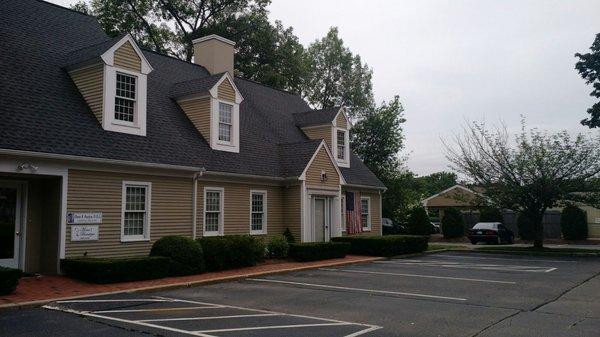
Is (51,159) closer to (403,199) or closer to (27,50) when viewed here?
(27,50)

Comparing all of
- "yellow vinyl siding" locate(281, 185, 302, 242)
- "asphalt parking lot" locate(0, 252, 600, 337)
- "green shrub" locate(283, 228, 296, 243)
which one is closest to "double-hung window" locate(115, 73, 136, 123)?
"asphalt parking lot" locate(0, 252, 600, 337)

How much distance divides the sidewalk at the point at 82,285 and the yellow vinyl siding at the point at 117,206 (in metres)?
1.38

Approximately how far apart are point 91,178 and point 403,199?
29.6 metres

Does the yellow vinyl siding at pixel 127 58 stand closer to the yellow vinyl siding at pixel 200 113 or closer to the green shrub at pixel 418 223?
the yellow vinyl siding at pixel 200 113

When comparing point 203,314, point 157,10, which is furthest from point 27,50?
point 157,10

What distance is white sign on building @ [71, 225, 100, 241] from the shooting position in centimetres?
1394

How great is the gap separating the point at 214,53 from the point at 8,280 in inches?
652

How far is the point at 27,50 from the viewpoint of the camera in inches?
632

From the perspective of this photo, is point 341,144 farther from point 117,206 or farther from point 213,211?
point 117,206

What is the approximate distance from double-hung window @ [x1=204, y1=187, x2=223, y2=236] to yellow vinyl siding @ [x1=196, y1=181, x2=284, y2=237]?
157 mm

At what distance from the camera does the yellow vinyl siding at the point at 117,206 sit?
46.1 ft

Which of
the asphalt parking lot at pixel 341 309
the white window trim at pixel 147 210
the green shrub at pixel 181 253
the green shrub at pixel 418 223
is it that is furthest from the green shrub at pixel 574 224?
the white window trim at pixel 147 210

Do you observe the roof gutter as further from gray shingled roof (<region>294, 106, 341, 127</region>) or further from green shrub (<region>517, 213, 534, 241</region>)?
green shrub (<region>517, 213, 534, 241</region>)

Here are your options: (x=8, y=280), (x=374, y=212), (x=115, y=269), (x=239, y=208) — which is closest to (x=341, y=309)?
(x=115, y=269)
